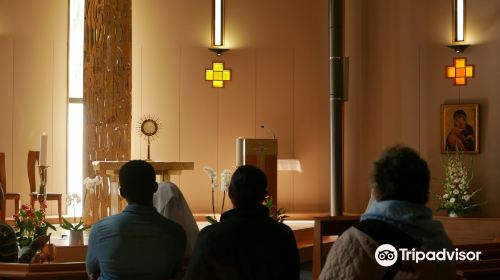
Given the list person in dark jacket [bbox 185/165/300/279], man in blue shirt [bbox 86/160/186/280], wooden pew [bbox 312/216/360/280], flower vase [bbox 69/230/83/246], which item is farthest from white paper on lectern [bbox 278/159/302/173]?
person in dark jacket [bbox 185/165/300/279]

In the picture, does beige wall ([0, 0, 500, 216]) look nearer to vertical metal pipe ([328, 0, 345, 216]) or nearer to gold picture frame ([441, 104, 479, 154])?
gold picture frame ([441, 104, 479, 154])

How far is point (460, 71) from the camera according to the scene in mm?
9977

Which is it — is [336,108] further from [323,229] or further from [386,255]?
[386,255]

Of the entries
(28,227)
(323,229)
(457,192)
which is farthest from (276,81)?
(323,229)

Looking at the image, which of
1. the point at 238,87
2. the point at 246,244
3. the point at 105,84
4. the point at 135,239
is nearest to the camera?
the point at 246,244

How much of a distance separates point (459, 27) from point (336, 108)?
81.8 inches

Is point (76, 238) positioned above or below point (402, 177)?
below

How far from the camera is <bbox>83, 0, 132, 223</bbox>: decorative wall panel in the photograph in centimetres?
916

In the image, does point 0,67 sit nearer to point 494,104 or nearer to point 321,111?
point 321,111

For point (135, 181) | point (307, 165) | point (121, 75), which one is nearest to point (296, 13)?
point (307, 165)

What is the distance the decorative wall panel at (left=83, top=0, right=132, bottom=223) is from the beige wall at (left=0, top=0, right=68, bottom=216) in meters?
1.04

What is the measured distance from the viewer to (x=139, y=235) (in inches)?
108

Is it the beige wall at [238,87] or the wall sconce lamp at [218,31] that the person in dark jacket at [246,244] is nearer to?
the beige wall at [238,87]

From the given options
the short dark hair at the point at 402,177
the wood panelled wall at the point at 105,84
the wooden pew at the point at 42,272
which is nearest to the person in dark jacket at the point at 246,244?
the short dark hair at the point at 402,177
